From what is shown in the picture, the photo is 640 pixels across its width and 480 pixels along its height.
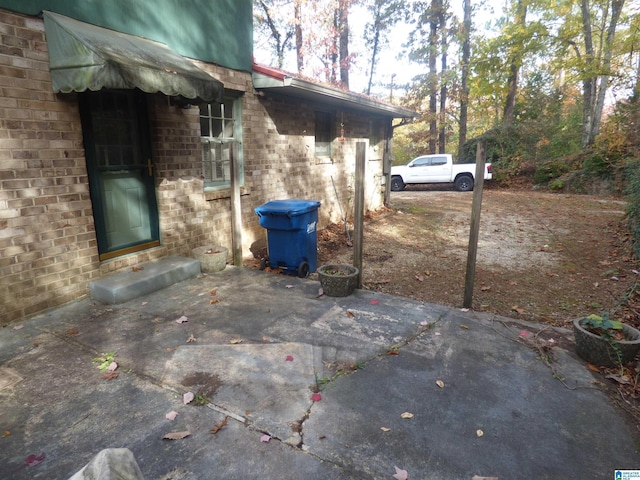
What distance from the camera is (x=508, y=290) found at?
17.9 feet

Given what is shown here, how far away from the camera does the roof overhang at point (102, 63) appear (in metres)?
3.50

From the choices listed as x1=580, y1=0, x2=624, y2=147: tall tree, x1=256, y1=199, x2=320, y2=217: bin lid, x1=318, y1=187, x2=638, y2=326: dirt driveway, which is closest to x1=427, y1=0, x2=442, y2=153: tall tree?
x1=580, y1=0, x2=624, y2=147: tall tree

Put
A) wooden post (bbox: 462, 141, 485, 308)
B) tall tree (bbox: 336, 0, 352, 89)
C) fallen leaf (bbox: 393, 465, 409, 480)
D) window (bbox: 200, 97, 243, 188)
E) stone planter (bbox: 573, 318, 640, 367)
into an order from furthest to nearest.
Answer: tall tree (bbox: 336, 0, 352, 89)
window (bbox: 200, 97, 243, 188)
wooden post (bbox: 462, 141, 485, 308)
stone planter (bbox: 573, 318, 640, 367)
fallen leaf (bbox: 393, 465, 409, 480)

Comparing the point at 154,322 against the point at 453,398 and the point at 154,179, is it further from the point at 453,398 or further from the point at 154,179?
the point at 453,398

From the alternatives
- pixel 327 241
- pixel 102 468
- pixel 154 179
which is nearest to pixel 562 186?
pixel 327 241

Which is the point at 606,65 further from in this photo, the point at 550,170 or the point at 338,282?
the point at 338,282

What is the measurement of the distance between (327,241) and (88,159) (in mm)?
5025

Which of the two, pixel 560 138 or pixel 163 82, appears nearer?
pixel 163 82

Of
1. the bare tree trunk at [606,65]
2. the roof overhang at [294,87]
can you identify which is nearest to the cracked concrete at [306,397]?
the roof overhang at [294,87]

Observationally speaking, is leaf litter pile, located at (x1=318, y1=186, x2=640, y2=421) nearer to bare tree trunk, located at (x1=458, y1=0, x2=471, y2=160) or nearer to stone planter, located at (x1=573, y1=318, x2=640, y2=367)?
stone planter, located at (x1=573, y1=318, x2=640, y2=367)

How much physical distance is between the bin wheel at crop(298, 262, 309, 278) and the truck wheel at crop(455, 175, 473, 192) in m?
14.4

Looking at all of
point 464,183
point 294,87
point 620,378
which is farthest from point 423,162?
point 620,378

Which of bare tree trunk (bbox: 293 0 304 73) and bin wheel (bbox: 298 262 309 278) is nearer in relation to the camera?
bin wheel (bbox: 298 262 309 278)

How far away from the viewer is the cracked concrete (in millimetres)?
2152
